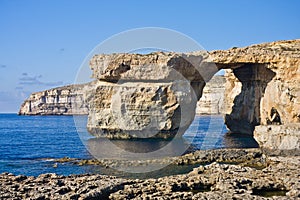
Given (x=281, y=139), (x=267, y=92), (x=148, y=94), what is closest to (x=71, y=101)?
(x=148, y=94)

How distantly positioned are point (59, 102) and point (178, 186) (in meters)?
137

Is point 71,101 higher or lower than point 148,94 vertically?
higher

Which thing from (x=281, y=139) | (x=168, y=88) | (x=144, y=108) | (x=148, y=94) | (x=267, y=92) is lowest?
(x=281, y=139)

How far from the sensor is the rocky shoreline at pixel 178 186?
65.3 feet

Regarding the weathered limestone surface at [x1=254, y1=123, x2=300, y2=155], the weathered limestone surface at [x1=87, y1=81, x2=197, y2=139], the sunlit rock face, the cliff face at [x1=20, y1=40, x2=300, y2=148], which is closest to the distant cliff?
the sunlit rock face

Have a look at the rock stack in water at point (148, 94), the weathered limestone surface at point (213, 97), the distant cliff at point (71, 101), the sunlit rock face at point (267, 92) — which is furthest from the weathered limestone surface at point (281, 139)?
the weathered limestone surface at point (213, 97)

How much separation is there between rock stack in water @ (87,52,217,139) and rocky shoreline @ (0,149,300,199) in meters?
25.5

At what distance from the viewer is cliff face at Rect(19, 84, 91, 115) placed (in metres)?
145

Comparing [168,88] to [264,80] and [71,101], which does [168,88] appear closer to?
[264,80]

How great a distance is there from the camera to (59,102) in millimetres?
154625

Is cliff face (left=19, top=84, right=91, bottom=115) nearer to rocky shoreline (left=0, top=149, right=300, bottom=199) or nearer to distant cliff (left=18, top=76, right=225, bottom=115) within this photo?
distant cliff (left=18, top=76, right=225, bottom=115)

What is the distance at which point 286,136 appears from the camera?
32656 mm

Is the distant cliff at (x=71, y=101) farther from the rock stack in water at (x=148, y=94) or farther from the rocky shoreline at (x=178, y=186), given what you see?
the rocky shoreline at (x=178, y=186)

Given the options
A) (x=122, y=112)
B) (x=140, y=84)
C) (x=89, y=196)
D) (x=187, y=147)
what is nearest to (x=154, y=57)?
(x=140, y=84)
